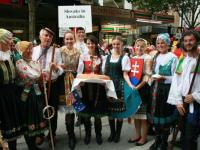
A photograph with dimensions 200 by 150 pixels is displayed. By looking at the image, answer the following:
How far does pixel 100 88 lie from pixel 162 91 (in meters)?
1.04

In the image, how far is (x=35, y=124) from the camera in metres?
5.14

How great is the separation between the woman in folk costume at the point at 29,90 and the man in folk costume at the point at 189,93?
2007mm

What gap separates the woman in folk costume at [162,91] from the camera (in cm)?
526

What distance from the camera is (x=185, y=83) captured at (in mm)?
4488

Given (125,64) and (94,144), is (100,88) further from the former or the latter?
(94,144)

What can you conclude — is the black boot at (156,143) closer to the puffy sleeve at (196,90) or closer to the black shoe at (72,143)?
the black shoe at (72,143)

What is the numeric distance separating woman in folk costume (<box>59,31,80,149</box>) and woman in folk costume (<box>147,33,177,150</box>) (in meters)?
1.33

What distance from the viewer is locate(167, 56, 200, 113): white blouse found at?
4.42m

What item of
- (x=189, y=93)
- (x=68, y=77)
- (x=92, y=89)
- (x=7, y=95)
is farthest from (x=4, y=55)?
(x=189, y=93)

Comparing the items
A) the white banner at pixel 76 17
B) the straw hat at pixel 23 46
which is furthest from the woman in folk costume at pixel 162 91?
the white banner at pixel 76 17

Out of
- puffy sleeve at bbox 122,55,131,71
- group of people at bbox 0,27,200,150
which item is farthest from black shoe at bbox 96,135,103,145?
puffy sleeve at bbox 122,55,131,71

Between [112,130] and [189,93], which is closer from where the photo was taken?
[189,93]

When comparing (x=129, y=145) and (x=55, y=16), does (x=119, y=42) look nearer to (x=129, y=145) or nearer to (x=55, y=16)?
(x=129, y=145)

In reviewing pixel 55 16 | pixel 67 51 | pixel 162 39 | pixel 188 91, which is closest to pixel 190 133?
pixel 188 91
